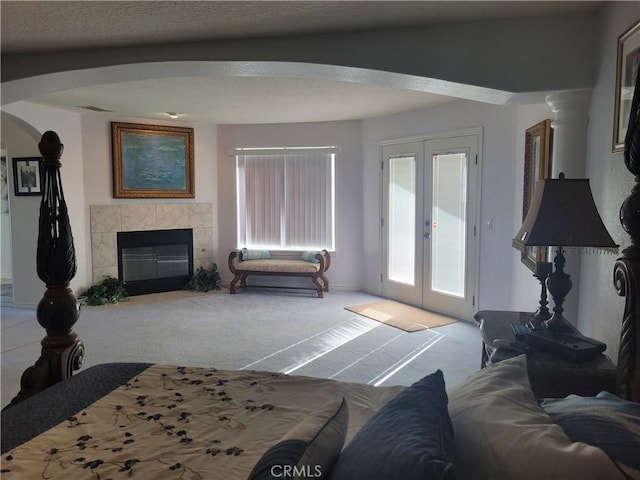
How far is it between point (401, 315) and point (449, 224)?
3.96 feet

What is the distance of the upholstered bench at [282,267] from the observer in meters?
6.58

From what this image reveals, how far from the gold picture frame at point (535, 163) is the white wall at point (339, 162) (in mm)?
3063

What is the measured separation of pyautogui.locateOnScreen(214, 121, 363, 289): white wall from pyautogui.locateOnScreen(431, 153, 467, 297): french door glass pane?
151 cm

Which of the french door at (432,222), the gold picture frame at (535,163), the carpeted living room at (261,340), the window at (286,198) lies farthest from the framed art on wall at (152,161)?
the gold picture frame at (535,163)

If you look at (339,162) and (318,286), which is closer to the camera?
(318,286)

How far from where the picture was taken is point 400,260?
623 centimetres

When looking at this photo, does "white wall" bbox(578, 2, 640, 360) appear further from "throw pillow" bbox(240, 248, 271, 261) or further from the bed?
"throw pillow" bbox(240, 248, 271, 261)

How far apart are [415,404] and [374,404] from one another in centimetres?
56

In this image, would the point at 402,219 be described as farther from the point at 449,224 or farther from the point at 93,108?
the point at 93,108

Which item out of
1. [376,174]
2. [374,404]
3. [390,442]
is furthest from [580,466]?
[376,174]

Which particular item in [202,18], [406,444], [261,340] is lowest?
[261,340]

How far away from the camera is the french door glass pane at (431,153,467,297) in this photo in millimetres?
5270

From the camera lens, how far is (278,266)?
6.62 meters

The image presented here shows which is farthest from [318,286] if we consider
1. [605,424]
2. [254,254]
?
[605,424]
